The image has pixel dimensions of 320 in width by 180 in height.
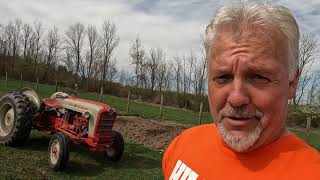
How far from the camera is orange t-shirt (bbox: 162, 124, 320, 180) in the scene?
166cm

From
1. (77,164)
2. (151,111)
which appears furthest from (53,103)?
(151,111)

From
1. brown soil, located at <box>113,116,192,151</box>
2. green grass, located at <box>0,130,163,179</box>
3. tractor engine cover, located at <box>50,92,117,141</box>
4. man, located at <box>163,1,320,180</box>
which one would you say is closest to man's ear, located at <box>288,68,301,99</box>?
man, located at <box>163,1,320,180</box>

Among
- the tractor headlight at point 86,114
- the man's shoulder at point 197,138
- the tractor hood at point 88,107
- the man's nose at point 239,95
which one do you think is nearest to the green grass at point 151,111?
the tractor hood at point 88,107

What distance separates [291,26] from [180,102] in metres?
44.9

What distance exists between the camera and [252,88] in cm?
→ 168

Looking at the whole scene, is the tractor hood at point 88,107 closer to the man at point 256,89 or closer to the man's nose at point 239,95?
the man at point 256,89

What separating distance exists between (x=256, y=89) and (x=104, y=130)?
7.41 metres

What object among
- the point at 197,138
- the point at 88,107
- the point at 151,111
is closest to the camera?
the point at 197,138

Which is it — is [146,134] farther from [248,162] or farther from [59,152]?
[248,162]

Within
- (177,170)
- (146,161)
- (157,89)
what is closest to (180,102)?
(157,89)

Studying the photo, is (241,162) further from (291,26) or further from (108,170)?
(108,170)

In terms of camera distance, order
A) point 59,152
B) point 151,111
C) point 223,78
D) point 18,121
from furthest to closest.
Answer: point 151,111
point 18,121
point 59,152
point 223,78

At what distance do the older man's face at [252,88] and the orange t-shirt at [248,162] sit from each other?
59 mm

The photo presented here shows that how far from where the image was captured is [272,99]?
1.69 meters
